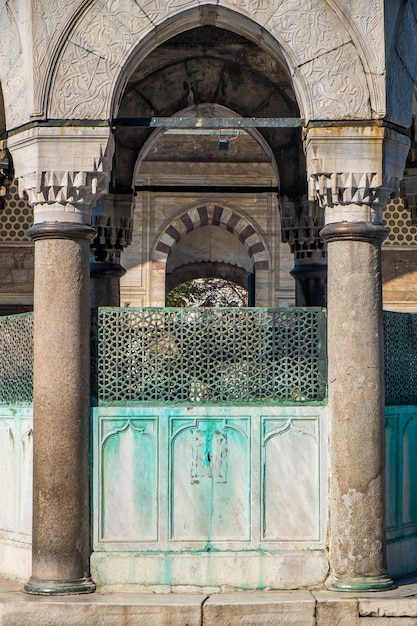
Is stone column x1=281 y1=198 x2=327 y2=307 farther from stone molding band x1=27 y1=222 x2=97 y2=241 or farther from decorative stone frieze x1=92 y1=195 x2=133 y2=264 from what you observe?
stone molding band x1=27 y1=222 x2=97 y2=241

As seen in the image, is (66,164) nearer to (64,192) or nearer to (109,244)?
(64,192)

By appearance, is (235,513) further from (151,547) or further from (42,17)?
(42,17)

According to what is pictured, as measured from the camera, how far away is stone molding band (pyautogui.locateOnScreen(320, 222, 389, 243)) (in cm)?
832

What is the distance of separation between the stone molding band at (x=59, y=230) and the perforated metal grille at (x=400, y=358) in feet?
7.49

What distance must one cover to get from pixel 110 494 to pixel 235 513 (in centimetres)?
87

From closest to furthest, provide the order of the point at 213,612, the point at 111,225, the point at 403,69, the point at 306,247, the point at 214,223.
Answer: the point at 213,612
the point at 403,69
the point at 111,225
the point at 306,247
the point at 214,223

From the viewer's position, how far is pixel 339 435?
27.3 ft

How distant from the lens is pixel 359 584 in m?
8.16

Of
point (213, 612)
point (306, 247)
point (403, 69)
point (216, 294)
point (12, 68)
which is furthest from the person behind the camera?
point (216, 294)

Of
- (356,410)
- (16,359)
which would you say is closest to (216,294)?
(16,359)

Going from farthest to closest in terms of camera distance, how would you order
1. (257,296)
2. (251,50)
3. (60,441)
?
1. (257,296)
2. (251,50)
3. (60,441)

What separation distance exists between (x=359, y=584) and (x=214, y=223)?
1360 centimetres

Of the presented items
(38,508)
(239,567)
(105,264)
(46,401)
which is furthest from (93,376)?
(105,264)

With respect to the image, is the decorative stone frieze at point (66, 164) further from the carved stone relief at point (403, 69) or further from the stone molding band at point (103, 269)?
the stone molding band at point (103, 269)
